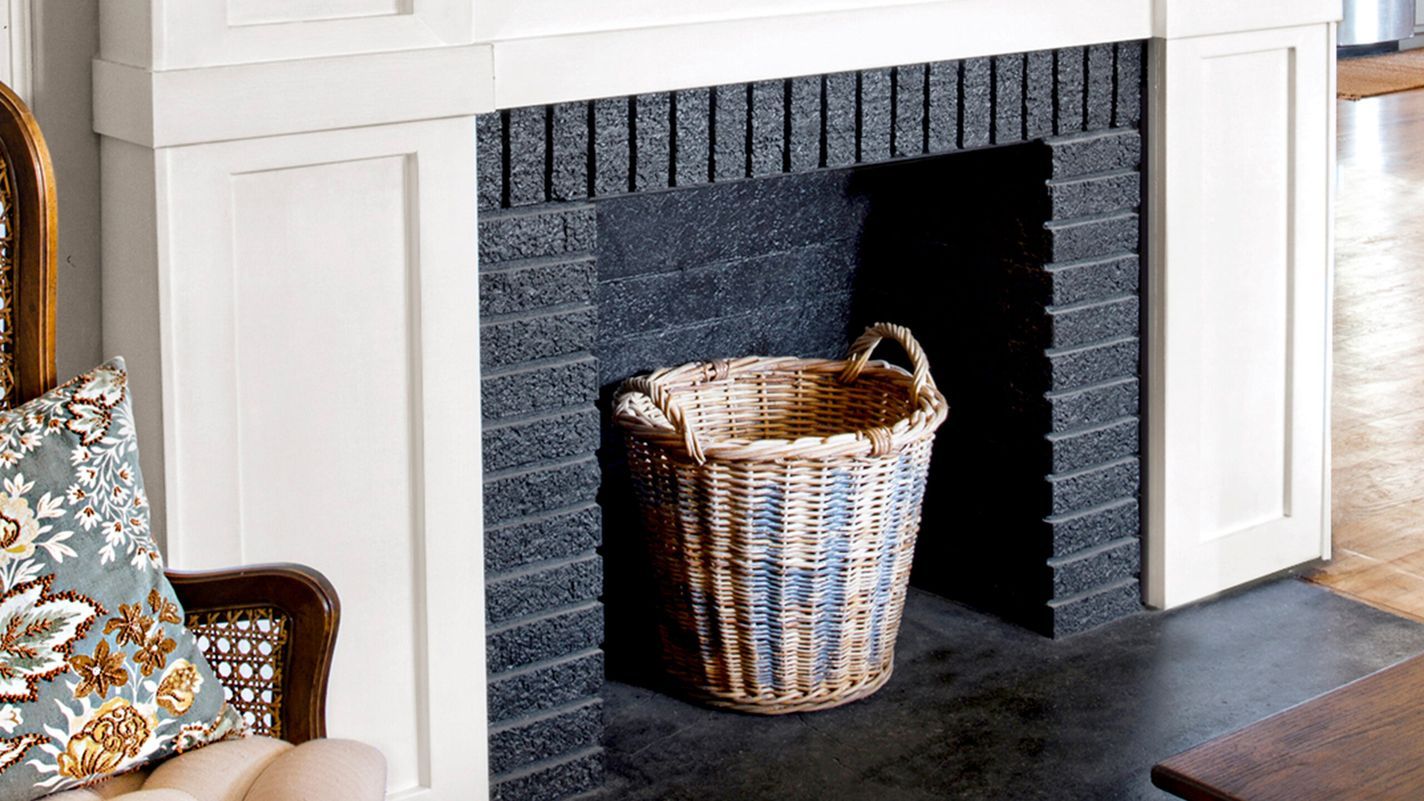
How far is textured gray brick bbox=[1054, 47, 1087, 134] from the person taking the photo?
9.05 ft

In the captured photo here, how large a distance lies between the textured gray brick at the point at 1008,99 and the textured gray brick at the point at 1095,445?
1.59ft

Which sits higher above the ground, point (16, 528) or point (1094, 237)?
point (1094, 237)

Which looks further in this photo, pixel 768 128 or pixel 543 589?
pixel 768 128

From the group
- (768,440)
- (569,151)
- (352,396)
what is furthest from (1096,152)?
(352,396)

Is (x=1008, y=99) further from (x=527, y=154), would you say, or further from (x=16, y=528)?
(x=16, y=528)

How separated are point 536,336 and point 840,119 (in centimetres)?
55

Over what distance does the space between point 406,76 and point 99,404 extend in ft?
1.78

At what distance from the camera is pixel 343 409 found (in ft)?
6.88

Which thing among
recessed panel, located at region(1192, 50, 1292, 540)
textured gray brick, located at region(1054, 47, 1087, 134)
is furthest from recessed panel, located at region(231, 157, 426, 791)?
recessed panel, located at region(1192, 50, 1292, 540)

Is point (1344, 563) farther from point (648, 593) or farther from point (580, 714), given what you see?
point (580, 714)

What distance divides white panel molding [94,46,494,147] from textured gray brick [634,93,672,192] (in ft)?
0.86

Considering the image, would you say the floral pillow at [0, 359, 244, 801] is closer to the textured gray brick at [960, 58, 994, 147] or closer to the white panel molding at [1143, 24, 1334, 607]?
the textured gray brick at [960, 58, 994, 147]

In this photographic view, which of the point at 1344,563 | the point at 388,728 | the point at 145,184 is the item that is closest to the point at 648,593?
the point at 388,728

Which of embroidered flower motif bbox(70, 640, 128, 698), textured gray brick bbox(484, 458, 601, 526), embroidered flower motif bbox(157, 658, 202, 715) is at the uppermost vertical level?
textured gray brick bbox(484, 458, 601, 526)
